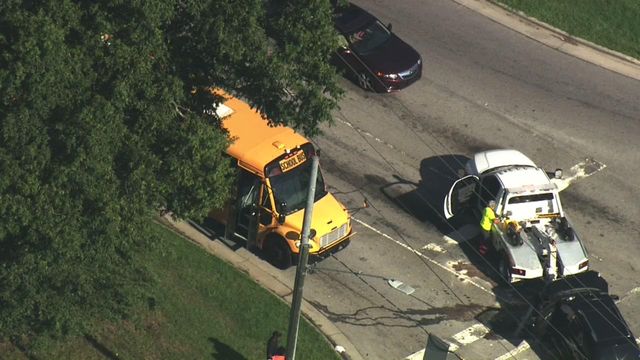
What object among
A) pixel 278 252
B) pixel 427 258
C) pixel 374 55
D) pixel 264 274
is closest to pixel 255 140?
pixel 278 252

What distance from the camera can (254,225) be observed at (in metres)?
29.2

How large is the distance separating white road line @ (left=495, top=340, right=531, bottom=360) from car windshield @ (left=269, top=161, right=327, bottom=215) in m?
5.68

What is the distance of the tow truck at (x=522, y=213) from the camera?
2905 cm

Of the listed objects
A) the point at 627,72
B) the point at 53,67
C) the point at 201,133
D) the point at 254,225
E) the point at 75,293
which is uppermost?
the point at 53,67

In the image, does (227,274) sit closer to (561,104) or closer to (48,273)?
(48,273)

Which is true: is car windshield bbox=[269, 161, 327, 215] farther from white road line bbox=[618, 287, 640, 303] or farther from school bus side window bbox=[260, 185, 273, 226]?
white road line bbox=[618, 287, 640, 303]

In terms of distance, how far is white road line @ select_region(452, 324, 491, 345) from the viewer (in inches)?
1107

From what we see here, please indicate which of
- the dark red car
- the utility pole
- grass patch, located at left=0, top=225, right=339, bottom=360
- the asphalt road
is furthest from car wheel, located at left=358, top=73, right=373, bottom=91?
the utility pole

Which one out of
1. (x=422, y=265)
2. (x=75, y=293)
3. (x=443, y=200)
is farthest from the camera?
(x=443, y=200)

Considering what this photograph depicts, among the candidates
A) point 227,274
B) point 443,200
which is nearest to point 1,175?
point 227,274

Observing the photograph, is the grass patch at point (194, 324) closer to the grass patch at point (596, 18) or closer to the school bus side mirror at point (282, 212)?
the school bus side mirror at point (282, 212)

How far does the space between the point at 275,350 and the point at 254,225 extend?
4.74 m

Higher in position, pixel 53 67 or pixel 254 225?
pixel 53 67

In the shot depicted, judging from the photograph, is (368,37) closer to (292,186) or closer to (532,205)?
(532,205)
